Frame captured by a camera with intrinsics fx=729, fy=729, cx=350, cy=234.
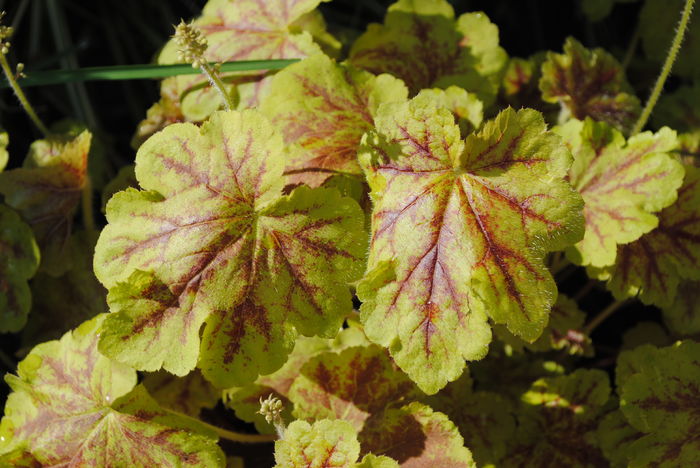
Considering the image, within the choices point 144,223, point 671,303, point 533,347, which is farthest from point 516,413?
point 144,223

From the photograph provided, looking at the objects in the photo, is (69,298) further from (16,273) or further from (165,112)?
(165,112)

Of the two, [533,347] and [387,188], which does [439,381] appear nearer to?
[387,188]

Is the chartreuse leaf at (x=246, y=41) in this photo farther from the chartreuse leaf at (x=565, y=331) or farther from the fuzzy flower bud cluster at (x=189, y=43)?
the chartreuse leaf at (x=565, y=331)

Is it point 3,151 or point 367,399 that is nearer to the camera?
point 367,399

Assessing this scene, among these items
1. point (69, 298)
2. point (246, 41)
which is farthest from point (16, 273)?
point (246, 41)

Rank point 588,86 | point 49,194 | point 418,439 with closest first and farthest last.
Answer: point 418,439 → point 49,194 → point 588,86

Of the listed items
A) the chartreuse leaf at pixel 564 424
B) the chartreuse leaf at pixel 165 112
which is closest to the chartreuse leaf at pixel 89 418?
the chartreuse leaf at pixel 165 112
